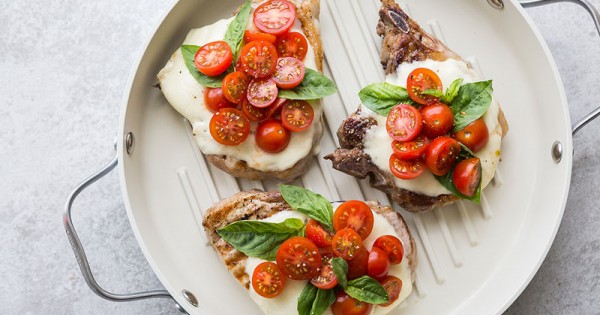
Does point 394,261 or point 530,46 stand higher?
point 530,46

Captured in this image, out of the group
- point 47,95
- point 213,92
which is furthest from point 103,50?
point 213,92

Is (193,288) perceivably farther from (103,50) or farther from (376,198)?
(103,50)

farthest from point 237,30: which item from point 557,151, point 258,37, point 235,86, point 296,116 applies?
point 557,151

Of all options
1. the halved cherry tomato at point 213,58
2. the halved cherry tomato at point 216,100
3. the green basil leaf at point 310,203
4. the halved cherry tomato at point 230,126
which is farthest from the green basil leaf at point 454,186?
the halved cherry tomato at point 213,58

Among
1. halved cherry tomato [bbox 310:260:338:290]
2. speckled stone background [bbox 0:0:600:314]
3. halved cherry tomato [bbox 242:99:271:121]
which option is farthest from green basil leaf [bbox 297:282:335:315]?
speckled stone background [bbox 0:0:600:314]

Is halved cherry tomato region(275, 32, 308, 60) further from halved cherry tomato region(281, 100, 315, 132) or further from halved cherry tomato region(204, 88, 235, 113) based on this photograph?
halved cherry tomato region(204, 88, 235, 113)

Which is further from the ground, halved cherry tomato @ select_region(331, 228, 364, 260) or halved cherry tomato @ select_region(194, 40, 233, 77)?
halved cherry tomato @ select_region(194, 40, 233, 77)
